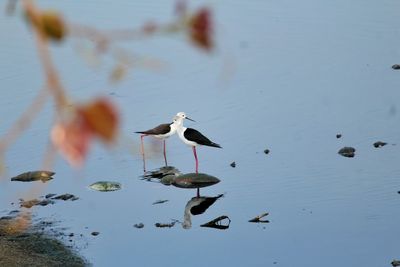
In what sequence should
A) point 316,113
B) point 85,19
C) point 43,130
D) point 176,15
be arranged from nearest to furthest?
1. point 176,15
2. point 43,130
3. point 316,113
4. point 85,19

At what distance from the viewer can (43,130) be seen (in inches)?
747

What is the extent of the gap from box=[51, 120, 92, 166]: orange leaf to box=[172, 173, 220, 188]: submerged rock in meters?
14.2

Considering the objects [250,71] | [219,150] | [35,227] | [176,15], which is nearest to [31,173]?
[35,227]

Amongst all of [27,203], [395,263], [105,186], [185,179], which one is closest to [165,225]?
[185,179]

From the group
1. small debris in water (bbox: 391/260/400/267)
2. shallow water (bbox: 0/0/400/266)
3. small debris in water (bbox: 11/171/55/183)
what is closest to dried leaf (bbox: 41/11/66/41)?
shallow water (bbox: 0/0/400/266)

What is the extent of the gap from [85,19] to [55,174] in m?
8.66

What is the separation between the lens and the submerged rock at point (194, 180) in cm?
1661

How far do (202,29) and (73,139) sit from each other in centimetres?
45

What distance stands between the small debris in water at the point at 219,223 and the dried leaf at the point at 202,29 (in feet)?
41.9

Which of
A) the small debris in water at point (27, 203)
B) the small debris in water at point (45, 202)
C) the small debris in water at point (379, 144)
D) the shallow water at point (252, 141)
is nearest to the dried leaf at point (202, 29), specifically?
the shallow water at point (252, 141)

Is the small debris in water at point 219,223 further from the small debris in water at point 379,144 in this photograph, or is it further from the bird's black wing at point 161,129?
the small debris in water at point 379,144

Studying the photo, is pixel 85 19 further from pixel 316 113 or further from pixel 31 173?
pixel 31 173

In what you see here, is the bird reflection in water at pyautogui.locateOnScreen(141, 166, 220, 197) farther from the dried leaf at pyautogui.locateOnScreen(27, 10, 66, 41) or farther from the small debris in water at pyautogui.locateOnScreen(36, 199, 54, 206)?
the dried leaf at pyautogui.locateOnScreen(27, 10, 66, 41)

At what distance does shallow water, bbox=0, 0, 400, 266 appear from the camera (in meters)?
14.5
